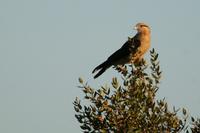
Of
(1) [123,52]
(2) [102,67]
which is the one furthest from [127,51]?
(2) [102,67]

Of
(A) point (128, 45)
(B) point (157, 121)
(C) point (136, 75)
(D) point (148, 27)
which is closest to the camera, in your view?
(B) point (157, 121)

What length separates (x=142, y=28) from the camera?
15703 millimetres

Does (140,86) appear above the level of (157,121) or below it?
above

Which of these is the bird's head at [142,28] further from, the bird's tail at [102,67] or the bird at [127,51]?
the bird's tail at [102,67]

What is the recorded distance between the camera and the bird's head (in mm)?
15492

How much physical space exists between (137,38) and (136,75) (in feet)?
18.2

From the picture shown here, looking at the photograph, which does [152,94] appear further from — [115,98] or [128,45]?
[128,45]

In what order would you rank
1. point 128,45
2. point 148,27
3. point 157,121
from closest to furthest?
point 157,121 → point 128,45 → point 148,27

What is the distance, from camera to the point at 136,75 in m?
9.52

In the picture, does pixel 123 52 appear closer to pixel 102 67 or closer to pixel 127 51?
pixel 127 51

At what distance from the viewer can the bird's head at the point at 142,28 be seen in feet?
50.8

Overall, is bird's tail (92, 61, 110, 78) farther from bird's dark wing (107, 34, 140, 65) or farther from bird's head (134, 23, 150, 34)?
bird's head (134, 23, 150, 34)

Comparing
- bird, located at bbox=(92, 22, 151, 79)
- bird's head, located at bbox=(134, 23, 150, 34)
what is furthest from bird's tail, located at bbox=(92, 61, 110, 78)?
bird's head, located at bbox=(134, 23, 150, 34)

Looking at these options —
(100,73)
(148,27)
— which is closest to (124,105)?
(100,73)
